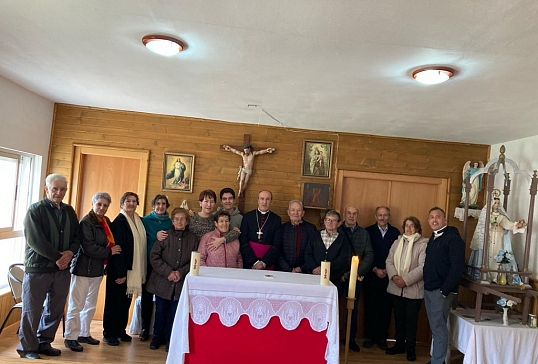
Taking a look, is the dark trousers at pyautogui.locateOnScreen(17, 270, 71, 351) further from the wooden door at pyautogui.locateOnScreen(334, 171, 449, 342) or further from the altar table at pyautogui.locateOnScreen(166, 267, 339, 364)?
the wooden door at pyautogui.locateOnScreen(334, 171, 449, 342)

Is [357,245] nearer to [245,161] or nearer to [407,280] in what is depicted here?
[407,280]

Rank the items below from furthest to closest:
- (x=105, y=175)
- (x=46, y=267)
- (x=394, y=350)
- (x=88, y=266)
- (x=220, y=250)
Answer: (x=105, y=175) < (x=394, y=350) < (x=220, y=250) < (x=88, y=266) < (x=46, y=267)

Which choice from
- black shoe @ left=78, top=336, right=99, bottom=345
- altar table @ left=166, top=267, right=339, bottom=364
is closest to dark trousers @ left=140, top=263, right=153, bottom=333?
black shoe @ left=78, top=336, right=99, bottom=345

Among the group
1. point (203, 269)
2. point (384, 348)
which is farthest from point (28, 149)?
point (384, 348)

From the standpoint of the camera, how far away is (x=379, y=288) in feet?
15.1

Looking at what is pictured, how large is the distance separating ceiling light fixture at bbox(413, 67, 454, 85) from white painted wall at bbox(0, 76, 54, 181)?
137 inches

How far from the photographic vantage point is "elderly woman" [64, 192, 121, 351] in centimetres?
367

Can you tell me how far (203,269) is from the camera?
3.45 m

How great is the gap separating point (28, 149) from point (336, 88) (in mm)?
3159

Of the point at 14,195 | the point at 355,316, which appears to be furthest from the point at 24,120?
the point at 355,316

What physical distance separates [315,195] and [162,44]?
2812 millimetres

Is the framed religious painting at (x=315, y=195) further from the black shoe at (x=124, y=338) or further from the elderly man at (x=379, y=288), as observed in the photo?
the black shoe at (x=124, y=338)

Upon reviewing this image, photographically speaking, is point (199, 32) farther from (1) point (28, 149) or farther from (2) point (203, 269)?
(1) point (28, 149)

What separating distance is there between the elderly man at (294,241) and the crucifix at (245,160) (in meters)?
0.81
